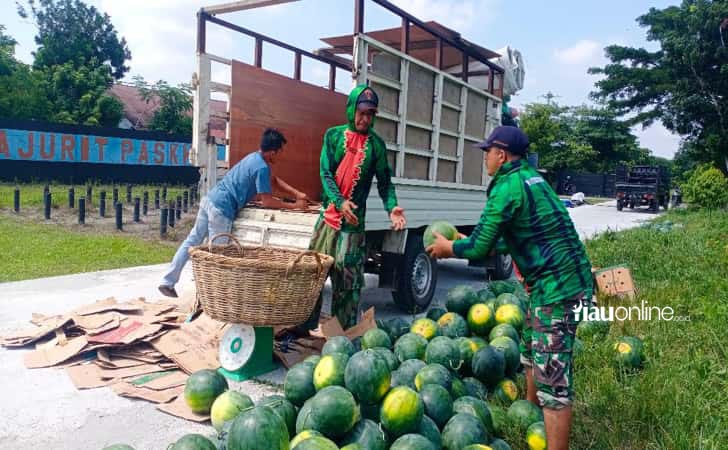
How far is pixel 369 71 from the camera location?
552cm

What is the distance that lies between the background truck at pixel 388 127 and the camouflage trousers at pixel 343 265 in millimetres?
629

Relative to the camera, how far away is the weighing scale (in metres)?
4.18

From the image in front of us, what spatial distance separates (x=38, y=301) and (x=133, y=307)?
6.00ft

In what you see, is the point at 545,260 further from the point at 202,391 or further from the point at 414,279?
the point at 414,279

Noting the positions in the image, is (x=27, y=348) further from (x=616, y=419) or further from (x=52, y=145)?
(x=52, y=145)

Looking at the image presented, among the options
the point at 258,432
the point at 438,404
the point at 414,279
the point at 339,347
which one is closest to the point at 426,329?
the point at 339,347

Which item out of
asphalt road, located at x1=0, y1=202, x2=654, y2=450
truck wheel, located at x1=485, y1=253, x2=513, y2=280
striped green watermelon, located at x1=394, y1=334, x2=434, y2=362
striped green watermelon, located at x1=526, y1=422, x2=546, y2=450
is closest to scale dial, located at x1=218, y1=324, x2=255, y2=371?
asphalt road, located at x1=0, y1=202, x2=654, y2=450

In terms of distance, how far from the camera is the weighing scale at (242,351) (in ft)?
13.7

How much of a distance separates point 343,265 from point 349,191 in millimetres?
612

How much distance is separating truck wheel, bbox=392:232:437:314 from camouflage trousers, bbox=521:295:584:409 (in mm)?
3390

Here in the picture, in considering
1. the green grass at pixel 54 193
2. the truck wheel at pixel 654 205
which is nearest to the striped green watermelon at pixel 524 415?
the green grass at pixel 54 193

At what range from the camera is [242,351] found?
13.8 ft

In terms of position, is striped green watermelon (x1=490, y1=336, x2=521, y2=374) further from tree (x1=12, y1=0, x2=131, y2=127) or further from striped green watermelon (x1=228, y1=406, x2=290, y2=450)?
tree (x1=12, y1=0, x2=131, y2=127)

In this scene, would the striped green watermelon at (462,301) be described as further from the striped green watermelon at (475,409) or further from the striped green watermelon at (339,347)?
the striped green watermelon at (475,409)
